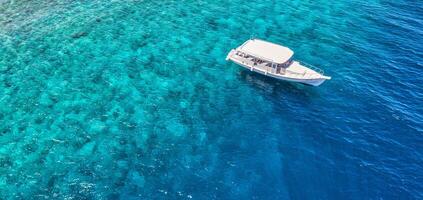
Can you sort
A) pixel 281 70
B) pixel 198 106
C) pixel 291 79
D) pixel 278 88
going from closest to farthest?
pixel 198 106 → pixel 291 79 → pixel 278 88 → pixel 281 70

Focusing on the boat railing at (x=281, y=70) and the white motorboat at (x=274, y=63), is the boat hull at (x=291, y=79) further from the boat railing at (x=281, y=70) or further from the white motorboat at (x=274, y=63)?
the boat railing at (x=281, y=70)

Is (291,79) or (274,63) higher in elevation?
(274,63)

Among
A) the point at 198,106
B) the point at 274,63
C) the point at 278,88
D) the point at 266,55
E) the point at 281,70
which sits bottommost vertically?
the point at 198,106

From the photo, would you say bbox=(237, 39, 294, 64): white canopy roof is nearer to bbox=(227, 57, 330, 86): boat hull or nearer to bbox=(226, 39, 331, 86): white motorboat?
bbox=(226, 39, 331, 86): white motorboat

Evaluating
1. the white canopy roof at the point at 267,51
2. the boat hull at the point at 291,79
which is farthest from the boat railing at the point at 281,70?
the white canopy roof at the point at 267,51

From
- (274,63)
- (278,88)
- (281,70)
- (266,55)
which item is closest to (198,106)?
(278,88)

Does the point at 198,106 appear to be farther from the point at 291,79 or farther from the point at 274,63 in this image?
the point at 291,79
